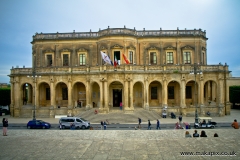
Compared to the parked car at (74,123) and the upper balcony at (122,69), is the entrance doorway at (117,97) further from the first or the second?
the parked car at (74,123)

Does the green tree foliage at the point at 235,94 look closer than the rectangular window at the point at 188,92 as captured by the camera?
No

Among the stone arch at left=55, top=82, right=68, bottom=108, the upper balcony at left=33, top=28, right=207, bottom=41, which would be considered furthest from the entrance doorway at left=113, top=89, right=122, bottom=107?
the upper balcony at left=33, top=28, right=207, bottom=41

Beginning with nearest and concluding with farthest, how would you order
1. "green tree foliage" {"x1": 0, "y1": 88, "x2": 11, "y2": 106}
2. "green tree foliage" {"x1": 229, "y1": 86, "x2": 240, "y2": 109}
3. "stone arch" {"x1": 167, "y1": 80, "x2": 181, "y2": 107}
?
"stone arch" {"x1": 167, "y1": 80, "x2": 181, "y2": 107} → "green tree foliage" {"x1": 0, "y1": 88, "x2": 11, "y2": 106} → "green tree foliage" {"x1": 229, "y1": 86, "x2": 240, "y2": 109}

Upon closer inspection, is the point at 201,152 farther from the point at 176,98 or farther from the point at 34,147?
the point at 176,98

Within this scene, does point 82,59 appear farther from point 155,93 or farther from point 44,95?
point 155,93

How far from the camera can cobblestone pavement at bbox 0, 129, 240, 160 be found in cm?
1606

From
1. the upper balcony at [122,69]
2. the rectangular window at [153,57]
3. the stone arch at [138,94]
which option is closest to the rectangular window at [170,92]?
the upper balcony at [122,69]

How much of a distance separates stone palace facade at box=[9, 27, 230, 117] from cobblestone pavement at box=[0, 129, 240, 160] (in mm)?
18408

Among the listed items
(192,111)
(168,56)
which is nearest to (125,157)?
(192,111)

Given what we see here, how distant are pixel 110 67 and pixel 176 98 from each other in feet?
47.3

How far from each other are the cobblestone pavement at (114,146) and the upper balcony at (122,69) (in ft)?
61.8

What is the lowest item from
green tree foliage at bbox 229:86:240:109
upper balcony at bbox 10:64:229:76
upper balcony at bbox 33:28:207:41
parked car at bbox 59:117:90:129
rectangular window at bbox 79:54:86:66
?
parked car at bbox 59:117:90:129

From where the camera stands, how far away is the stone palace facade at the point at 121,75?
41281 millimetres

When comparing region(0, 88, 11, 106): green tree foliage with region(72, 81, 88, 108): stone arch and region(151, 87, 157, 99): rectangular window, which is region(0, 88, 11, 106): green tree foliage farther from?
region(151, 87, 157, 99): rectangular window
